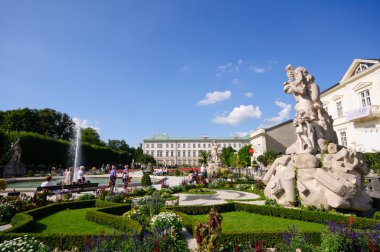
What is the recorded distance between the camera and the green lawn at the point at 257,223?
21.7 ft

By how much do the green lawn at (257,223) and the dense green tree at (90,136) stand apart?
195 ft

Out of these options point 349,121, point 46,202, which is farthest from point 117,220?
point 349,121

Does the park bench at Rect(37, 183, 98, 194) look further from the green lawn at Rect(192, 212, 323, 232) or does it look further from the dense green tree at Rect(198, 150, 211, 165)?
the dense green tree at Rect(198, 150, 211, 165)

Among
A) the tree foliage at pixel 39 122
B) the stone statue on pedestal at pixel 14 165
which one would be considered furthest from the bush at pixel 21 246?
the tree foliage at pixel 39 122

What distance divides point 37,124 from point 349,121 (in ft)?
169

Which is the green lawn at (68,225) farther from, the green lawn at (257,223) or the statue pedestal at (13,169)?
the statue pedestal at (13,169)

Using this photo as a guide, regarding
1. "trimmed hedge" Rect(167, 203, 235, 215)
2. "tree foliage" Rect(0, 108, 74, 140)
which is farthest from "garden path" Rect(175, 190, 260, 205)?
"tree foliage" Rect(0, 108, 74, 140)

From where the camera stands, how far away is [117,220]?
265 inches

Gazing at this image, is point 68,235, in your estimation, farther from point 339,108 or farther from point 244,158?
point 244,158

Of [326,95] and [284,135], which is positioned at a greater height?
[326,95]

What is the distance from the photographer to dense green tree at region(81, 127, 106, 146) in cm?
6083

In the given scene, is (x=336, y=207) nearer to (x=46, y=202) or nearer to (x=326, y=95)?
(x=46, y=202)

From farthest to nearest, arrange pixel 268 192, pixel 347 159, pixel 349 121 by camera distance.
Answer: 1. pixel 349 121
2. pixel 268 192
3. pixel 347 159

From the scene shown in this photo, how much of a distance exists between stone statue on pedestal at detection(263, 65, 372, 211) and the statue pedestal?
92.9ft
